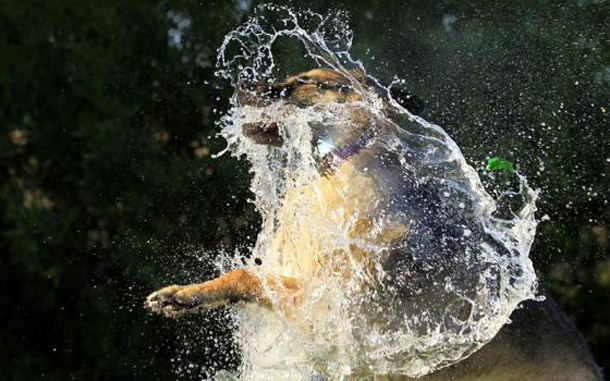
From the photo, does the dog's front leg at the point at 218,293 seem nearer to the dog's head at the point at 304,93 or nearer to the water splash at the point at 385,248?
the water splash at the point at 385,248

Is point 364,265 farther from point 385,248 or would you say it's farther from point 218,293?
point 218,293

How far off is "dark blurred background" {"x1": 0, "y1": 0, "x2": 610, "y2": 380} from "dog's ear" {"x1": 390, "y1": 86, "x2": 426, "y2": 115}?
3.79 meters

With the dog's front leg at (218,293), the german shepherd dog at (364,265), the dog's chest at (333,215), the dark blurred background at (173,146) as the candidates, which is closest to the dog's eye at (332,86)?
the german shepherd dog at (364,265)

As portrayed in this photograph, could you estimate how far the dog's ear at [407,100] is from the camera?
3.75 meters

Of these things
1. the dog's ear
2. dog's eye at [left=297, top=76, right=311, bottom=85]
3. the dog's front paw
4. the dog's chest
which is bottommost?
the dog's front paw

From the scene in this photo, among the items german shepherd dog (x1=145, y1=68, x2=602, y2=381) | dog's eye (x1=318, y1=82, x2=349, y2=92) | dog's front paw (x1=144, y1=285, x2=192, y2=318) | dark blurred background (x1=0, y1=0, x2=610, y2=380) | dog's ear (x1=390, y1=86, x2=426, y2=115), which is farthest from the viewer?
dark blurred background (x1=0, y1=0, x2=610, y2=380)

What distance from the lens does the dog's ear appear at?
3.75m

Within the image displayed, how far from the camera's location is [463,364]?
3645 millimetres

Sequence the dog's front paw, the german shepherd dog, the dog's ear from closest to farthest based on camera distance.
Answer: the dog's front paw < the german shepherd dog < the dog's ear

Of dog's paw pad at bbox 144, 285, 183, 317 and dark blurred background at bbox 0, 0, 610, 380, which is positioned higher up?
dark blurred background at bbox 0, 0, 610, 380

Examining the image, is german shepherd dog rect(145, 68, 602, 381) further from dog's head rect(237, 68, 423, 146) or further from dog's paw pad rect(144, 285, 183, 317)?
dog's paw pad rect(144, 285, 183, 317)

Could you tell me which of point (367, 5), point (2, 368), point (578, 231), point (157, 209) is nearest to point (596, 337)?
point (578, 231)

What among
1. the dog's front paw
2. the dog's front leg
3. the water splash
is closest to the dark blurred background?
the water splash

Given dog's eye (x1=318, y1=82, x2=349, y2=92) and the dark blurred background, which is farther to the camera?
the dark blurred background
